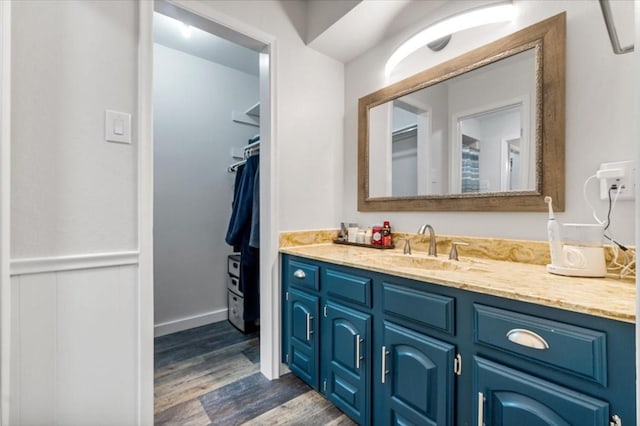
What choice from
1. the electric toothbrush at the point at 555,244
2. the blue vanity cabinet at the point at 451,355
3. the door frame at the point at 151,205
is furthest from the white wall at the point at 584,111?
the door frame at the point at 151,205

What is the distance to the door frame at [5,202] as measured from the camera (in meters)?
0.93

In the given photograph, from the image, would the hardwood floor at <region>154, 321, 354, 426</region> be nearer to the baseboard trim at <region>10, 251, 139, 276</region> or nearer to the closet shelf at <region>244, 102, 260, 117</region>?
the baseboard trim at <region>10, 251, 139, 276</region>

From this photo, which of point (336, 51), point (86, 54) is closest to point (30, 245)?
point (86, 54)

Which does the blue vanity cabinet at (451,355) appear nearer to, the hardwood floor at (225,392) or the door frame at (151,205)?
the hardwood floor at (225,392)

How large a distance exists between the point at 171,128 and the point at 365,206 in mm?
1738

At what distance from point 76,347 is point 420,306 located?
129 cm

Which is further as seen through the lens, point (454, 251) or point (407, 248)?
point (407, 248)

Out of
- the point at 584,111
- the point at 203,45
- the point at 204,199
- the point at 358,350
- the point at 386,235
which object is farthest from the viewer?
the point at 204,199

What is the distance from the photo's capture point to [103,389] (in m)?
1.13

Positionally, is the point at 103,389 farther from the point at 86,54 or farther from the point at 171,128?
the point at 171,128

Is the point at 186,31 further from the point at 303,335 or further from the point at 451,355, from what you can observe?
the point at 451,355

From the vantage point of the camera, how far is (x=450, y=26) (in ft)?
4.90

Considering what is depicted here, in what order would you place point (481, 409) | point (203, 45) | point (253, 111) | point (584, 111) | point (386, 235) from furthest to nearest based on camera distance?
point (253, 111)
point (203, 45)
point (386, 235)
point (584, 111)
point (481, 409)

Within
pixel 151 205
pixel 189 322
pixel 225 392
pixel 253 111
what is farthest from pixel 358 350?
pixel 253 111
